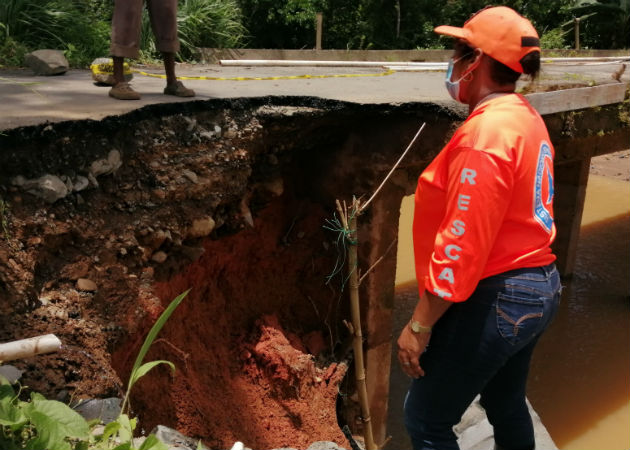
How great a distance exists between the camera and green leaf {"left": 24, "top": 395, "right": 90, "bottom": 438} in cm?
188

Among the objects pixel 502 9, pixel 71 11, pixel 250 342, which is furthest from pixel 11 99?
pixel 71 11

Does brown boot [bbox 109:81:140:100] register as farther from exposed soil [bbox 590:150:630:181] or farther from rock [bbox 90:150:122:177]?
exposed soil [bbox 590:150:630:181]

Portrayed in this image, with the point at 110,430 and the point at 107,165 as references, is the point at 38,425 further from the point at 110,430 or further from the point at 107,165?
the point at 107,165

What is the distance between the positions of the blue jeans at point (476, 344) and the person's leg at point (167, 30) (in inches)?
87.3

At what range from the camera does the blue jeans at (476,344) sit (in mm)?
2127

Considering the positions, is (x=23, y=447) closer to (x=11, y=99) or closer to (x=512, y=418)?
(x=512, y=418)

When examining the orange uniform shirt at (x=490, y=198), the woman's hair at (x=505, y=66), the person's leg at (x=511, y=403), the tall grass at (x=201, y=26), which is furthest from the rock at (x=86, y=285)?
the tall grass at (x=201, y=26)

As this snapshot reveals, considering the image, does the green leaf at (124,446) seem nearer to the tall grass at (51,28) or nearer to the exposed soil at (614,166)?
→ the tall grass at (51,28)

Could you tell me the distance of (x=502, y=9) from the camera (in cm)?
222

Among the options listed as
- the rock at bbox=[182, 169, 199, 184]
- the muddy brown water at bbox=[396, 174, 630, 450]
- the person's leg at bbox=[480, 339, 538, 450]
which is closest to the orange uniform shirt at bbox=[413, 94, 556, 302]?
the person's leg at bbox=[480, 339, 538, 450]

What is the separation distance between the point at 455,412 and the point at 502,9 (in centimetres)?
150

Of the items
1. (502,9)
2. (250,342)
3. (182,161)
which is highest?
(502,9)

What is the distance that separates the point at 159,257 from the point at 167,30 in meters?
1.31

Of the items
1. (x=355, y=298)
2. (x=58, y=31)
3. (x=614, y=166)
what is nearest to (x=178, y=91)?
(x=355, y=298)
